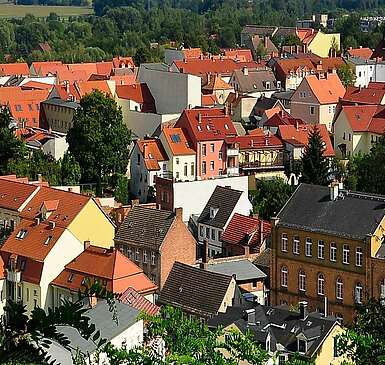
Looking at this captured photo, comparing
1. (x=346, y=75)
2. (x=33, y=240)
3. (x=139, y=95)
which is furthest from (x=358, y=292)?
(x=346, y=75)

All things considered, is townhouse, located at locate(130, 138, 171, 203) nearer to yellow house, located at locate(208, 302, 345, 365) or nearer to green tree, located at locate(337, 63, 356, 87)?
yellow house, located at locate(208, 302, 345, 365)

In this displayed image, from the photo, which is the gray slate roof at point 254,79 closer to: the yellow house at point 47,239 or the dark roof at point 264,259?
the yellow house at point 47,239

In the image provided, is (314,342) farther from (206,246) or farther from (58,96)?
(58,96)

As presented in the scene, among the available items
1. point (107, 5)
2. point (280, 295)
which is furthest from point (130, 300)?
point (107, 5)

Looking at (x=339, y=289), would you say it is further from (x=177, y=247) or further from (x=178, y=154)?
(x=178, y=154)

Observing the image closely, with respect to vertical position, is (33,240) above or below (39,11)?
above

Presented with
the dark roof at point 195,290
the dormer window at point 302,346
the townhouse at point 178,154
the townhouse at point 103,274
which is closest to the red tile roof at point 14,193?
the townhouse at point 103,274
